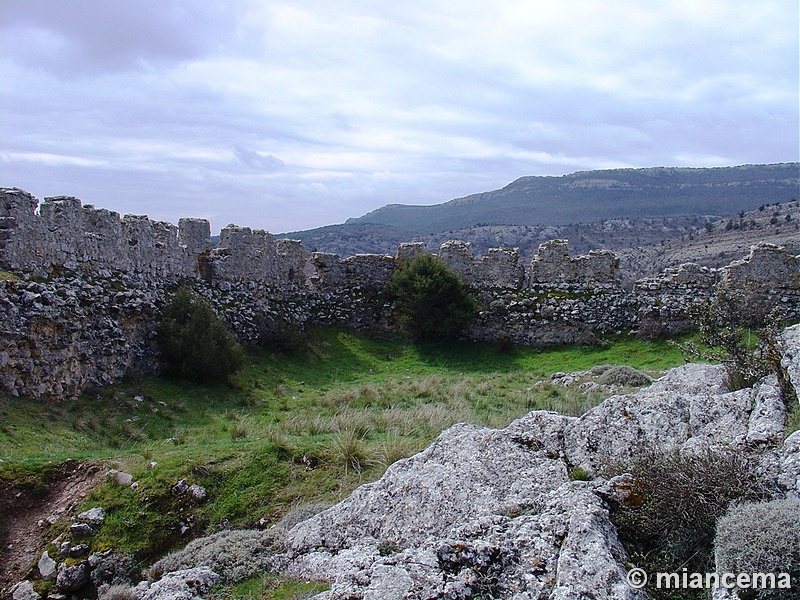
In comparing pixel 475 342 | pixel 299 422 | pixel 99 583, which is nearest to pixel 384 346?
pixel 475 342

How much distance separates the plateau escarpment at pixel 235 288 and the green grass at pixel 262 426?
94 cm

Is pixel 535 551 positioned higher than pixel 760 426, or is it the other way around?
pixel 760 426

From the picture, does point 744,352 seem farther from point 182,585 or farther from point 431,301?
point 431,301

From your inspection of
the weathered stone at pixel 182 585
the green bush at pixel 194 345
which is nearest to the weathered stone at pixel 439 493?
the weathered stone at pixel 182 585

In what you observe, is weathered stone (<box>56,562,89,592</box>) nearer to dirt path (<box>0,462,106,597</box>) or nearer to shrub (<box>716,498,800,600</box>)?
dirt path (<box>0,462,106,597</box>)

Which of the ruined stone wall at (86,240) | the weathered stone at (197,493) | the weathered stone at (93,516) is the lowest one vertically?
the weathered stone at (93,516)

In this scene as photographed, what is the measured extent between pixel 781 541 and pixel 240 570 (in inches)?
174

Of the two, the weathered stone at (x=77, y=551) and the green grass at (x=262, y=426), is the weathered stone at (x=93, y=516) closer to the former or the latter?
the green grass at (x=262, y=426)

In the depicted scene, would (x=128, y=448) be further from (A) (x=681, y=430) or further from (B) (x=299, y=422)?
(A) (x=681, y=430)

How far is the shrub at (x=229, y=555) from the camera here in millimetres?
5816

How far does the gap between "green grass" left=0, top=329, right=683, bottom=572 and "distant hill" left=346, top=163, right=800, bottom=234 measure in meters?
87.8

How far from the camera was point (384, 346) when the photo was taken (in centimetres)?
2194

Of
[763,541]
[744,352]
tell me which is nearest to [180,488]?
[763,541]

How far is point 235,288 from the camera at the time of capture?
19203 mm
